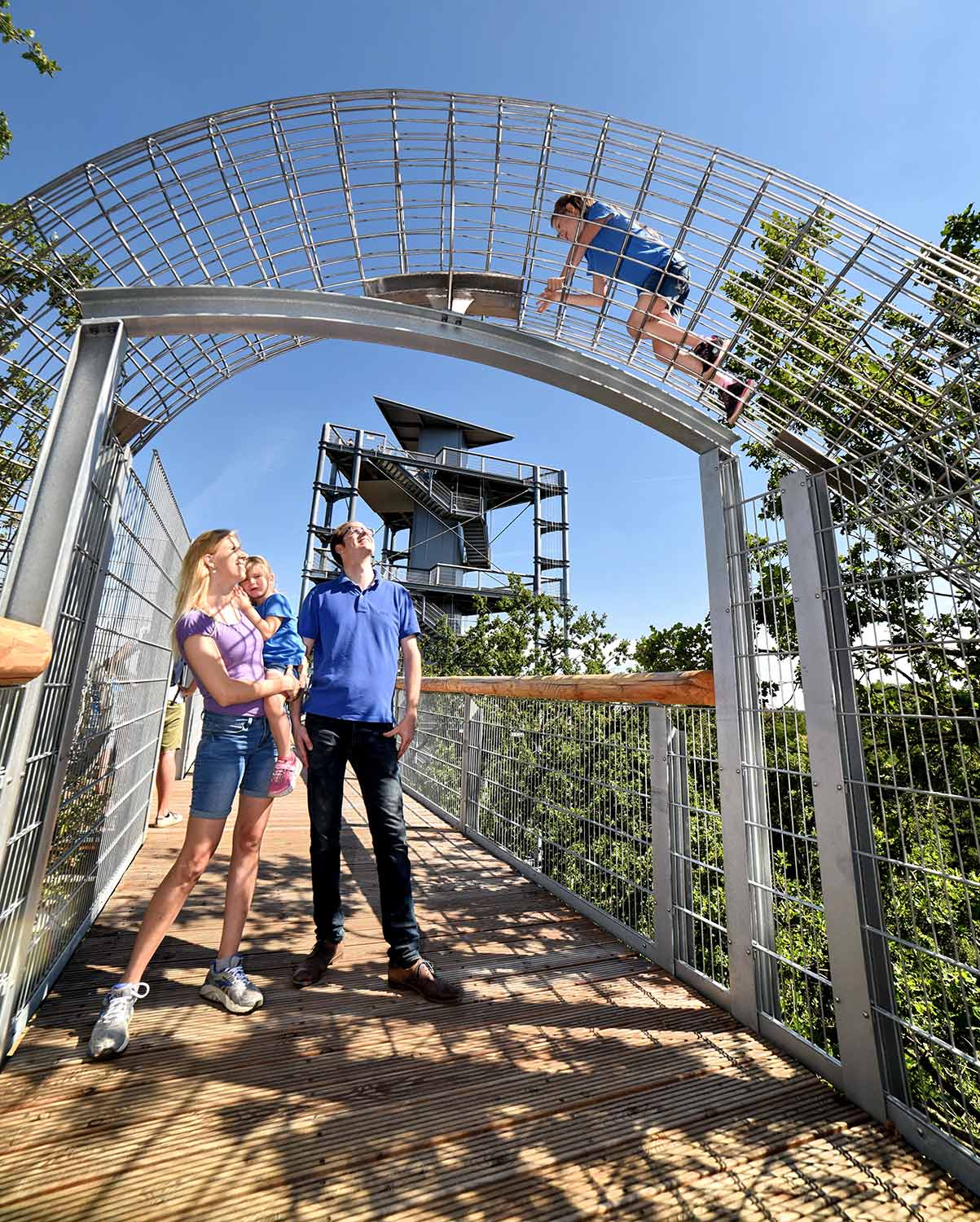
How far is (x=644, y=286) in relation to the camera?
270 cm

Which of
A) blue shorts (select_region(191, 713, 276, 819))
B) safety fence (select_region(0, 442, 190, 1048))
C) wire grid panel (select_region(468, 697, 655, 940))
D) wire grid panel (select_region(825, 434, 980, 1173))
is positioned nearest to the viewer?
wire grid panel (select_region(825, 434, 980, 1173))

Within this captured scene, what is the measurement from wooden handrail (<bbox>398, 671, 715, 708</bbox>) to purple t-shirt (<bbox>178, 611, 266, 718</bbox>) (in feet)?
5.96

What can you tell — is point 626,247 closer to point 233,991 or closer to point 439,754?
point 233,991

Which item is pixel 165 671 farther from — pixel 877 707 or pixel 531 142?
pixel 877 707

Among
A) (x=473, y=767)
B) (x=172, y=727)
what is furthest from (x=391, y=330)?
(x=172, y=727)

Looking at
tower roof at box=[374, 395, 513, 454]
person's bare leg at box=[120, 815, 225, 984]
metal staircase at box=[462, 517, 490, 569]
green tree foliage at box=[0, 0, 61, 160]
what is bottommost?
person's bare leg at box=[120, 815, 225, 984]

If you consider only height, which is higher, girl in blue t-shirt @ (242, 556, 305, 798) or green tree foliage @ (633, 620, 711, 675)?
green tree foliage @ (633, 620, 711, 675)

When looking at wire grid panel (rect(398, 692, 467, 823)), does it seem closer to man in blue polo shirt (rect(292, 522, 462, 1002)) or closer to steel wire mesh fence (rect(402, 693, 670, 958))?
steel wire mesh fence (rect(402, 693, 670, 958))

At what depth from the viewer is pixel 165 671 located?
16.6 feet

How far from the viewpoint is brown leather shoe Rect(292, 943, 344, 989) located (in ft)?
8.55

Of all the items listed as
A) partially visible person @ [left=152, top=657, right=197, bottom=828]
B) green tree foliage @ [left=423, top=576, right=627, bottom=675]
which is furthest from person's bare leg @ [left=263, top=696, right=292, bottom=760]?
green tree foliage @ [left=423, top=576, right=627, bottom=675]

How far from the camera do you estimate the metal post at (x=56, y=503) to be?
1.99m

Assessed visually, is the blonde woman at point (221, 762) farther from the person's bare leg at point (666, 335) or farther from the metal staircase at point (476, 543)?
the metal staircase at point (476, 543)

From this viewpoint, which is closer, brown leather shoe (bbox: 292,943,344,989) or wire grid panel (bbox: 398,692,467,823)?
brown leather shoe (bbox: 292,943,344,989)
